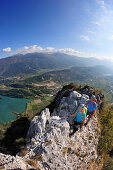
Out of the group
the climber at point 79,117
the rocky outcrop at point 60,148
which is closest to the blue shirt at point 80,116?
the climber at point 79,117

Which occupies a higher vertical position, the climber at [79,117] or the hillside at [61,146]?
the climber at [79,117]

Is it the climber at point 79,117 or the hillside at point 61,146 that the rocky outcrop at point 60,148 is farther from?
the climber at point 79,117

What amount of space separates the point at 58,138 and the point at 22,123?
53.7 feet

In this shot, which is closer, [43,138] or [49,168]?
[49,168]

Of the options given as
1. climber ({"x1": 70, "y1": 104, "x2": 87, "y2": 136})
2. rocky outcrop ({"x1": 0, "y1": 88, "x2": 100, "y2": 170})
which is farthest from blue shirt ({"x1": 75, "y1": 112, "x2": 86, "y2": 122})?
rocky outcrop ({"x1": 0, "y1": 88, "x2": 100, "y2": 170})

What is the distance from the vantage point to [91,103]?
17.2 m

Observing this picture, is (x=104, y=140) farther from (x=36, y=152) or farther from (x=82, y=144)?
(x=36, y=152)

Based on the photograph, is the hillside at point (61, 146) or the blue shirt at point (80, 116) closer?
the hillside at point (61, 146)

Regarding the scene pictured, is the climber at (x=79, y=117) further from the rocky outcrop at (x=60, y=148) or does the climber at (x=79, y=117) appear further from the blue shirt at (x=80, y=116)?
the rocky outcrop at (x=60, y=148)

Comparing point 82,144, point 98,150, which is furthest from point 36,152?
point 98,150

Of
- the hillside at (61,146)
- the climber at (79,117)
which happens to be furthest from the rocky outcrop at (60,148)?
the climber at (79,117)

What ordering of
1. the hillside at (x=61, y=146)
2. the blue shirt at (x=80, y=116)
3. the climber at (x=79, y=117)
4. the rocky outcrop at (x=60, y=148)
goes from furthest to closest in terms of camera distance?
the blue shirt at (x=80, y=116) → the climber at (x=79, y=117) → the rocky outcrop at (x=60, y=148) → the hillside at (x=61, y=146)

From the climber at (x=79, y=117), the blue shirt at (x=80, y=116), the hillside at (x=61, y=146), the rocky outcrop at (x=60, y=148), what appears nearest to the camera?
the hillside at (x=61, y=146)

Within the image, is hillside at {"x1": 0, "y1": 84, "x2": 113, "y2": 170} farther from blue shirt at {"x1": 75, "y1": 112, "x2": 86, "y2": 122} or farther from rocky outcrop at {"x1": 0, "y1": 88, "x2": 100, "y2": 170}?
blue shirt at {"x1": 75, "y1": 112, "x2": 86, "y2": 122}
